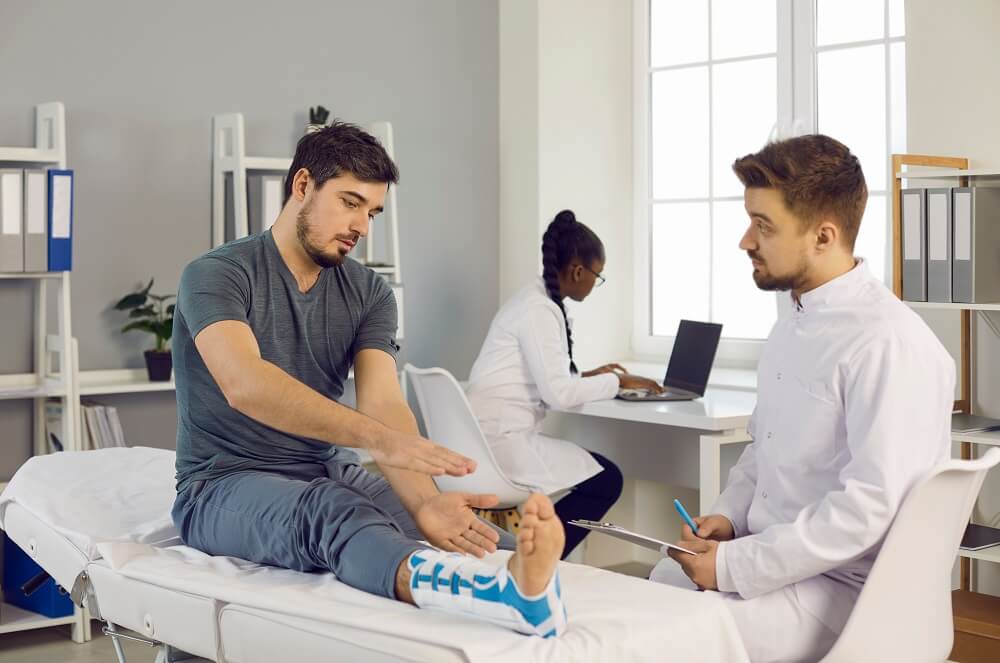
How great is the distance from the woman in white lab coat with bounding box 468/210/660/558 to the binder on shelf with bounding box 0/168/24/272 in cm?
131

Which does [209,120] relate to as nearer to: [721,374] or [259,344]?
[259,344]

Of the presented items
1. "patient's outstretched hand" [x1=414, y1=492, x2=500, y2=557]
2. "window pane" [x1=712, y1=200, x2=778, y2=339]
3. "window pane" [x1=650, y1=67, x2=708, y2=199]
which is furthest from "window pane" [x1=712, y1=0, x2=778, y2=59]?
"patient's outstretched hand" [x1=414, y1=492, x2=500, y2=557]

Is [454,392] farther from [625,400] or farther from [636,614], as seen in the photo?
[636,614]

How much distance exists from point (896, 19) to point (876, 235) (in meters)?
0.69

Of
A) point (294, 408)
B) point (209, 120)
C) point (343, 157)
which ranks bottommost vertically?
point (294, 408)

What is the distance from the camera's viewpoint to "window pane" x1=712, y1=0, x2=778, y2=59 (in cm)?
404

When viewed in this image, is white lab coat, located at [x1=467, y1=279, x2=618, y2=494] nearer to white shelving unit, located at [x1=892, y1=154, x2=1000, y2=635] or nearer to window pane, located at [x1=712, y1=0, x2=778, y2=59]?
white shelving unit, located at [x1=892, y1=154, x2=1000, y2=635]

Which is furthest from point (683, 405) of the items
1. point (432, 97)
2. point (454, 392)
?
point (432, 97)

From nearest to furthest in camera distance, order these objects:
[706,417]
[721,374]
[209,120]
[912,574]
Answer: [912,574]
[706,417]
[209,120]
[721,374]

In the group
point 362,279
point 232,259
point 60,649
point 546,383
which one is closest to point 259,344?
point 232,259

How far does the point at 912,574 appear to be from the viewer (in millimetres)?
1684

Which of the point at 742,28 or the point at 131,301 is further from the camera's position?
the point at 742,28

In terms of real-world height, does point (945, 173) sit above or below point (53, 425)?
above

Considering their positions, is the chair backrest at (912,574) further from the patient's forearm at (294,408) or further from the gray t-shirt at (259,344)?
the gray t-shirt at (259,344)
